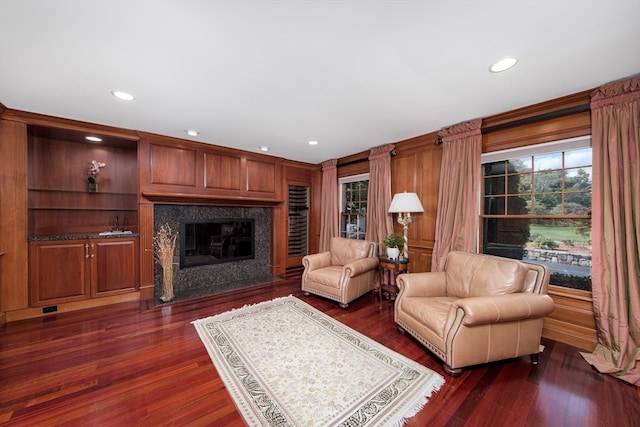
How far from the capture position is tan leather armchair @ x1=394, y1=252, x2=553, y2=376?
1.83 m

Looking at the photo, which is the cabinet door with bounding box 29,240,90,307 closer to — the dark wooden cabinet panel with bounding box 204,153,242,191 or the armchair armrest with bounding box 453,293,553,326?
the dark wooden cabinet panel with bounding box 204,153,242,191

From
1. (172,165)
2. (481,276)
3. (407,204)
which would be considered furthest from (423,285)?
(172,165)

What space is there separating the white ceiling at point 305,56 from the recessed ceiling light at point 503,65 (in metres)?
0.05

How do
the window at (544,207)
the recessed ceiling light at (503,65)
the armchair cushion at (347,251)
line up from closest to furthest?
1. the recessed ceiling light at (503,65)
2. the window at (544,207)
3. the armchair cushion at (347,251)

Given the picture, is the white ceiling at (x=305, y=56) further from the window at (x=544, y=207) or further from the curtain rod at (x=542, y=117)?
the window at (x=544, y=207)

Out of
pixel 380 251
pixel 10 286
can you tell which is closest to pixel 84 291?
pixel 10 286

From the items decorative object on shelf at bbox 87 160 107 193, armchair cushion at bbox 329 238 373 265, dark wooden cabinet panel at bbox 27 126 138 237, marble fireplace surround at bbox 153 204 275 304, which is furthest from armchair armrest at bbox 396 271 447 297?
decorative object on shelf at bbox 87 160 107 193

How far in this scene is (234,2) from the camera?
1.26 m

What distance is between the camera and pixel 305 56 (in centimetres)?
169

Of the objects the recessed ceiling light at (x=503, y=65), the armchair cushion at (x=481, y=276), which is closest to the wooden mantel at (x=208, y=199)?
the armchair cushion at (x=481, y=276)

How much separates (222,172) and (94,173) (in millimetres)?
1720

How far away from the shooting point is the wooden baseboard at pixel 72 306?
277 cm

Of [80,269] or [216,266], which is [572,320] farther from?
[80,269]

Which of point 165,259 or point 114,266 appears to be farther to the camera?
point 165,259
